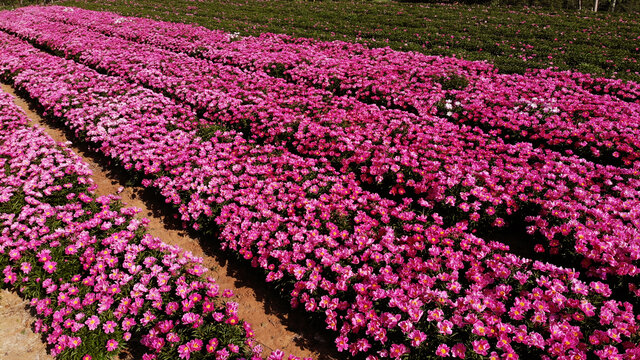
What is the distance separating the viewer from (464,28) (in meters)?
17.5

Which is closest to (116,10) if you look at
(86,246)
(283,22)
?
(283,22)

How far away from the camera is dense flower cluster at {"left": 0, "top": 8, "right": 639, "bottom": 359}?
378 cm

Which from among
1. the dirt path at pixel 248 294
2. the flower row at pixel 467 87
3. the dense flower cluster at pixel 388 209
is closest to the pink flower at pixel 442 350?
the dense flower cluster at pixel 388 209

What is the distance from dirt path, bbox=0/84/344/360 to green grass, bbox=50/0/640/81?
11.5 metres

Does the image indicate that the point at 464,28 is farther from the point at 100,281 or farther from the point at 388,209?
the point at 100,281

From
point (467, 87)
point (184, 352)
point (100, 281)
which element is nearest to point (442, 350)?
point (184, 352)

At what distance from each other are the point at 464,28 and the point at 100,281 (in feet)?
64.4

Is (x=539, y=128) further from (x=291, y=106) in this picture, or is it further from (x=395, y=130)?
(x=291, y=106)

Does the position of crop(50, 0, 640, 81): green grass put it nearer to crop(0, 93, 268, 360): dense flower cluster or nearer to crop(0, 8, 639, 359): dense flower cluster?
crop(0, 8, 639, 359): dense flower cluster

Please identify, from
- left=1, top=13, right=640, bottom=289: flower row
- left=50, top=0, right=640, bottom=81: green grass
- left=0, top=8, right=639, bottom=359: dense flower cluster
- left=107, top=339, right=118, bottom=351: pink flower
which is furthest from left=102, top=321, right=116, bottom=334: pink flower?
left=50, top=0, right=640, bottom=81: green grass

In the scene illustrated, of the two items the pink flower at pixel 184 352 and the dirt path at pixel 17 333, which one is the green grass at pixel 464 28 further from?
the dirt path at pixel 17 333

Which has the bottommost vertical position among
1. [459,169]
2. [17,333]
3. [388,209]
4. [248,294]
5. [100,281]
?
[17,333]

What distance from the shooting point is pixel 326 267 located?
15.5ft

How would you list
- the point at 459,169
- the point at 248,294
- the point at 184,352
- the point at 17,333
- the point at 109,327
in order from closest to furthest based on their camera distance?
the point at 184,352
the point at 109,327
the point at 17,333
the point at 248,294
the point at 459,169
